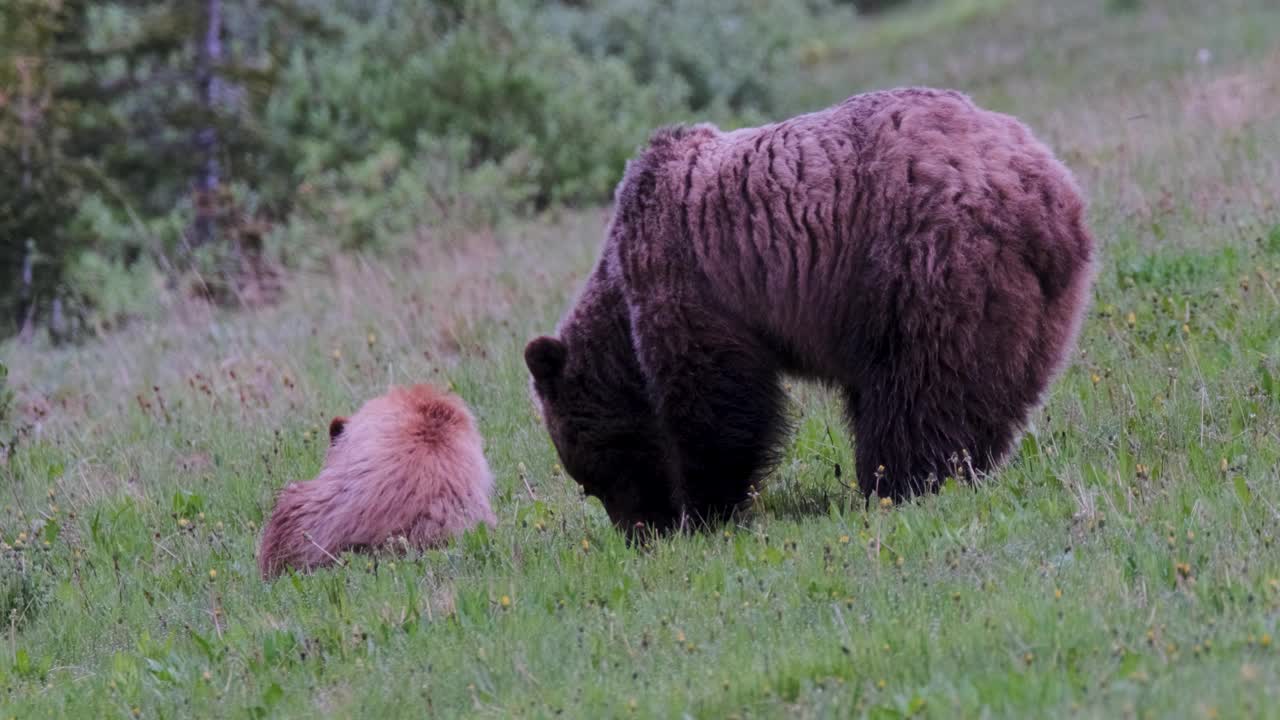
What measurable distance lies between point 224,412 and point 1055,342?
6.24 m

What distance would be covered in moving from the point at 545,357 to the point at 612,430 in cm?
50

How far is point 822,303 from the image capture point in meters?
7.04

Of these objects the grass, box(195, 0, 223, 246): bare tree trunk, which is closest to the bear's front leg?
the grass

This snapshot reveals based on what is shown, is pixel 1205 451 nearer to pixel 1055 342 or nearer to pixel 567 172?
pixel 1055 342

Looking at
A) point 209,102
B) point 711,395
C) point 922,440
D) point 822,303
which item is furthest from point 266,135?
point 922,440

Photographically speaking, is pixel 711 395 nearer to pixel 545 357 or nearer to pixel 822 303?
pixel 822 303

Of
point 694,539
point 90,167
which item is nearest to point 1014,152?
point 694,539

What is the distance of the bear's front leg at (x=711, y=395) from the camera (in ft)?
23.7

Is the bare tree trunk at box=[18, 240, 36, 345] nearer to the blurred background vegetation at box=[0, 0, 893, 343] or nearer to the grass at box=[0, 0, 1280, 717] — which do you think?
the blurred background vegetation at box=[0, 0, 893, 343]

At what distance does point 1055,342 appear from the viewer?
6773 millimetres

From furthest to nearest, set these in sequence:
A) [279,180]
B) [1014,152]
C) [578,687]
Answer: [279,180]
[1014,152]
[578,687]

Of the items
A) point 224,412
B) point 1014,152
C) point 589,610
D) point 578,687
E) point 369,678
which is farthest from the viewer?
point 224,412

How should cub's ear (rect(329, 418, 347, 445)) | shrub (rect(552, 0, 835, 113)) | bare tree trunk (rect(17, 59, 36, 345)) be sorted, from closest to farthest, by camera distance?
cub's ear (rect(329, 418, 347, 445)) < bare tree trunk (rect(17, 59, 36, 345)) < shrub (rect(552, 0, 835, 113))

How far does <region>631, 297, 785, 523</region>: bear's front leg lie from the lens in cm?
721
